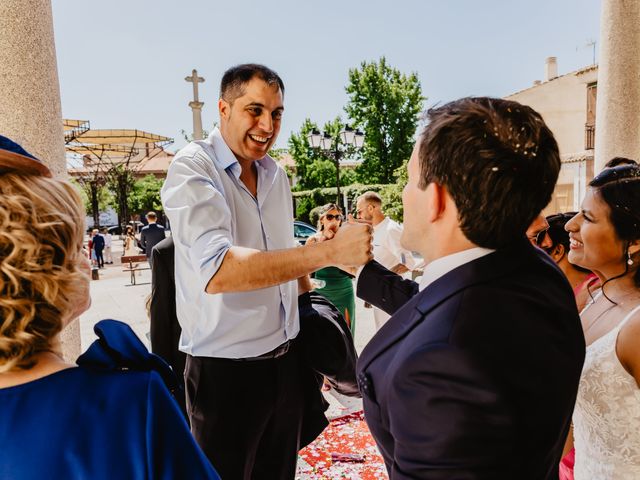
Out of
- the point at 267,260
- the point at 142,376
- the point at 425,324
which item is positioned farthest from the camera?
the point at 267,260

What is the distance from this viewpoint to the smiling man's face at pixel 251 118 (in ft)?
6.97

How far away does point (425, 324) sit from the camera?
1111 millimetres

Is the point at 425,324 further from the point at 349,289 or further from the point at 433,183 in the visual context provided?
the point at 349,289

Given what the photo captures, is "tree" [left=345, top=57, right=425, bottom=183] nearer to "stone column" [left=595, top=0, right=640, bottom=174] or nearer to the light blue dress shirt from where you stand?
"stone column" [left=595, top=0, right=640, bottom=174]

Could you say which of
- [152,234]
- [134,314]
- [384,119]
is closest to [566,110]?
[384,119]

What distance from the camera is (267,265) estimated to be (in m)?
1.70

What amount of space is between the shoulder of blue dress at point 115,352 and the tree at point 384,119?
109 feet

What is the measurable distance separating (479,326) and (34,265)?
94 centimetres

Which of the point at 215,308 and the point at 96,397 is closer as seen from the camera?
the point at 96,397

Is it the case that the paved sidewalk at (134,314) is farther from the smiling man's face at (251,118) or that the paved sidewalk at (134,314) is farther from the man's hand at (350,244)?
the smiling man's face at (251,118)

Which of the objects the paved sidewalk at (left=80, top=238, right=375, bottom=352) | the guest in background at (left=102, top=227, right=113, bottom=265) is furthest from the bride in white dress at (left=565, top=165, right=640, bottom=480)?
the guest in background at (left=102, top=227, right=113, bottom=265)

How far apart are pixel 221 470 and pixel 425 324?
4.45 feet

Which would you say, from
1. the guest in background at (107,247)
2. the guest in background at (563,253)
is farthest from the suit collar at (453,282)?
the guest in background at (107,247)

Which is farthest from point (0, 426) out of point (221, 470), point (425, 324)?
point (221, 470)
